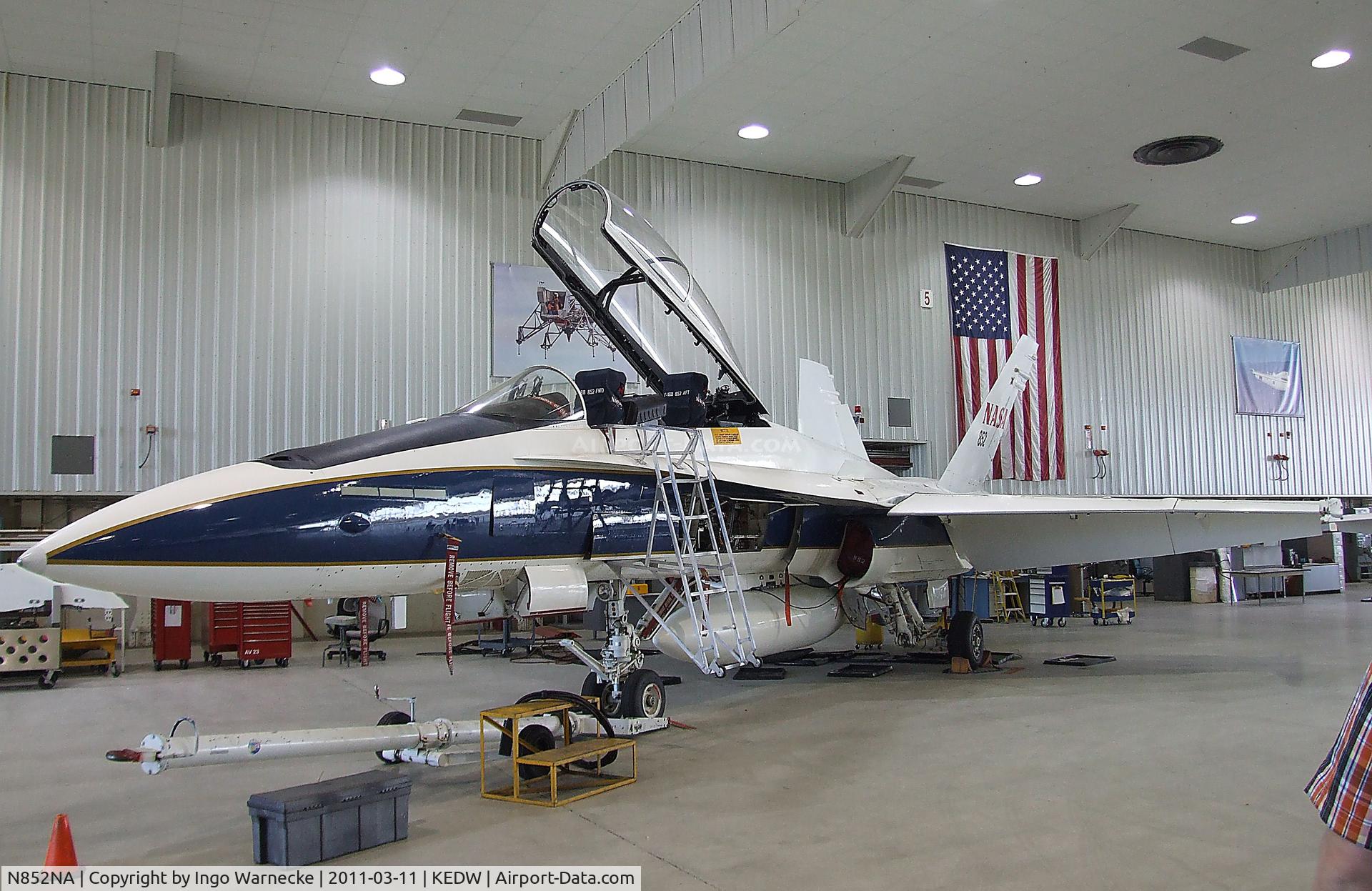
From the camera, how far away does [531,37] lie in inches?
440

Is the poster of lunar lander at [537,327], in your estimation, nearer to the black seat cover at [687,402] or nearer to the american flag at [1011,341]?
the american flag at [1011,341]

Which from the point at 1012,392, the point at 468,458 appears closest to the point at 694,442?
the point at 468,458

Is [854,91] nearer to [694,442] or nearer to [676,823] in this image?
[694,442]

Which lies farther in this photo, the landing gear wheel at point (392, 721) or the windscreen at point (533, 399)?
the windscreen at point (533, 399)

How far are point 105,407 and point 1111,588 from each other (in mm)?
14645

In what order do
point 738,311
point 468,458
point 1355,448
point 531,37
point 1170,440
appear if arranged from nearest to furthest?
1. point 468,458
2. point 531,37
3. point 738,311
4. point 1170,440
5. point 1355,448

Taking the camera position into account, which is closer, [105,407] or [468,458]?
[468,458]

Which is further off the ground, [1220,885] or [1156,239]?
[1156,239]

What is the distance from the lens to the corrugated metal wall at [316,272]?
37.3 ft

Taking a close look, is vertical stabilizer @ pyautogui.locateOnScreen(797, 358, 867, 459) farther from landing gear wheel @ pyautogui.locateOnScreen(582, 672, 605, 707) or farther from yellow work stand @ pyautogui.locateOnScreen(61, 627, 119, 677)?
yellow work stand @ pyautogui.locateOnScreen(61, 627, 119, 677)

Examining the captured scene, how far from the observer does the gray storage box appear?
375 centimetres

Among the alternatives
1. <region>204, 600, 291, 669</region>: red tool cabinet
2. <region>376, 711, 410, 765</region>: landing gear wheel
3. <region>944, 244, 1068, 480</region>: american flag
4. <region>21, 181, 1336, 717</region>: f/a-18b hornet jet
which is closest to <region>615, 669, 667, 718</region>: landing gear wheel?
<region>21, 181, 1336, 717</region>: f/a-18b hornet jet

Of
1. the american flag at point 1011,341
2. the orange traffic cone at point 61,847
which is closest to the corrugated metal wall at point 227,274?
the american flag at point 1011,341

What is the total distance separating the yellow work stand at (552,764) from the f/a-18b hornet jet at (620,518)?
0.83 m
